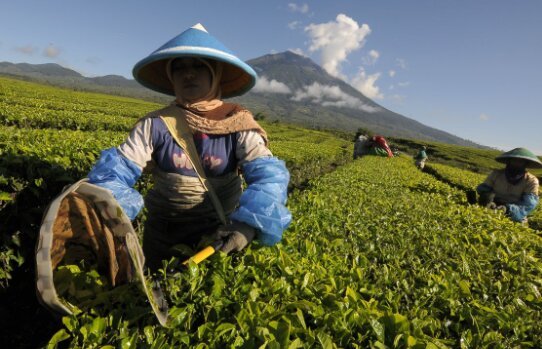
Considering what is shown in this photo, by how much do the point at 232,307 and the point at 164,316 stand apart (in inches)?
14.5

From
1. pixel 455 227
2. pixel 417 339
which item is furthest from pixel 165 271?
pixel 455 227

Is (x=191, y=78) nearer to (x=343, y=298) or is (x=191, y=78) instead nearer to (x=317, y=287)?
(x=317, y=287)

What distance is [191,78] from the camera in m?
2.40

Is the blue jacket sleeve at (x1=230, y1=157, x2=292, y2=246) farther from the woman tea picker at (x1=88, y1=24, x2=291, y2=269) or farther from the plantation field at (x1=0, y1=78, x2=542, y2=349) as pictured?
the plantation field at (x1=0, y1=78, x2=542, y2=349)

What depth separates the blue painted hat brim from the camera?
219 centimetres

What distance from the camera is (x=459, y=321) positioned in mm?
1937

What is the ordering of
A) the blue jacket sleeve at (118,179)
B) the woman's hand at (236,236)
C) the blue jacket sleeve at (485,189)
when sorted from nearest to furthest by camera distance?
the woman's hand at (236,236), the blue jacket sleeve at (118,179), the blue jacket sleeve at (485,189)

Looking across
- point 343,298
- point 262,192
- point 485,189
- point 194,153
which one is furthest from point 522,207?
point 194,153

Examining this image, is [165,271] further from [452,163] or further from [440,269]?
[452,163]

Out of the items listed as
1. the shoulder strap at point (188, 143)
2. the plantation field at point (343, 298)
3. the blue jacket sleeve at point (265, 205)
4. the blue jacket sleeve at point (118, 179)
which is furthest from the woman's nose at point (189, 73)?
the plantation field at point (343, 298)

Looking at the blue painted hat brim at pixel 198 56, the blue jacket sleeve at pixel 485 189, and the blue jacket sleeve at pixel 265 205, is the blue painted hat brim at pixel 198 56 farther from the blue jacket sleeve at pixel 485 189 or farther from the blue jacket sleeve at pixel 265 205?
the blue jacket sleeve at pixel 485 189

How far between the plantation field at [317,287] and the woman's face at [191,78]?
1203 mm

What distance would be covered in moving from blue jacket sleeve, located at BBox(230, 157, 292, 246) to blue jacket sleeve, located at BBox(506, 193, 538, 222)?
19.3ft

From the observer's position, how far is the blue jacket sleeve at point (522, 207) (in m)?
6.14
